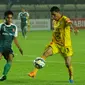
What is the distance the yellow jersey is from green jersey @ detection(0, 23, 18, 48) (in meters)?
1.14

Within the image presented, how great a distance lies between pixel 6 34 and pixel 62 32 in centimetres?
151

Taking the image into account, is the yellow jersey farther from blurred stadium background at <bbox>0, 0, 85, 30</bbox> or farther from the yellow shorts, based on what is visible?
blurred stadium background at <bbox>0, 0, 85, 30</bbox>

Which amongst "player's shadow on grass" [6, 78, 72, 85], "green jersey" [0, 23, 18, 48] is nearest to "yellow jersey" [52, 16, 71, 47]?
"player's shadow on grass" [6, 78, 72, 85]

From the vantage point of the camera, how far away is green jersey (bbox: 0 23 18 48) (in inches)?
503

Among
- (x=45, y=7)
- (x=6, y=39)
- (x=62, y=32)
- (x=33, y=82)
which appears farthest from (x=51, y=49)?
(x=45, y=7)

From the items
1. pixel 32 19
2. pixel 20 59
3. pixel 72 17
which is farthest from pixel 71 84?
pixel 72 17

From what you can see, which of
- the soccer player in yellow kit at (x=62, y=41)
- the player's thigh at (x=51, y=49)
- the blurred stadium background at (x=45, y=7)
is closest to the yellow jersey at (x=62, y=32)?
the soccer player in yellow kit at (x=62, y=41)

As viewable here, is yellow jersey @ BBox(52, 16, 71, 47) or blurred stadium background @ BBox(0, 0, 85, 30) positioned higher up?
yellow jersey @ BBox(52, 16, 71, 47)

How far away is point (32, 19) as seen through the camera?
159 ft

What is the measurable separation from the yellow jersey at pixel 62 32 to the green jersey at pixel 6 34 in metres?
1.14

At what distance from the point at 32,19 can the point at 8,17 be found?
36.2m

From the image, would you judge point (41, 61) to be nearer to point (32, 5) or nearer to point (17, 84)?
point (17, 84)

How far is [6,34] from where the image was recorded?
42.0 feet

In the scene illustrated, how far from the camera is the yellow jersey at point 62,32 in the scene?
40.8 feet
